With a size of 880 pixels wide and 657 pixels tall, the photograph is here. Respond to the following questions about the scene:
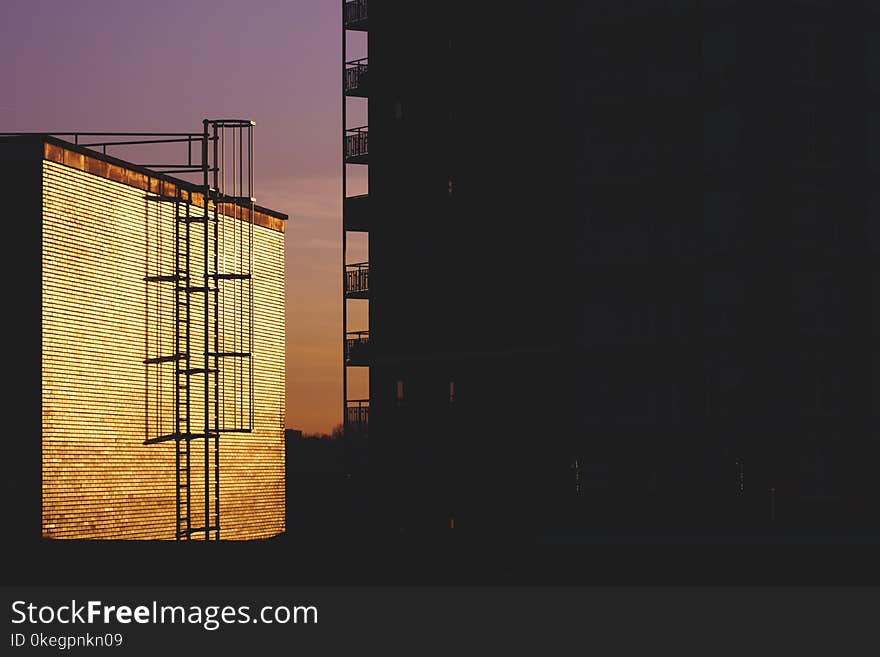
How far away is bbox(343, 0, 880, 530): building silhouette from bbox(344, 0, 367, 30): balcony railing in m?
1.40

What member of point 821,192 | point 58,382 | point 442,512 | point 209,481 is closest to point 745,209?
point 821,192

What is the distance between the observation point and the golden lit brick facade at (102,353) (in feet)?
130

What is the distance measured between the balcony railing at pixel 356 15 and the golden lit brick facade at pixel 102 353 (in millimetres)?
17597

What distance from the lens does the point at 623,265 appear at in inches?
2131

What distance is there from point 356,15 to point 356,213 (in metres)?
7.76

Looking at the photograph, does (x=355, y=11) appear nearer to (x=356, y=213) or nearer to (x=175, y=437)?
(x=356, y=213)

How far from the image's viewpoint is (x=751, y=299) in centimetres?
5191

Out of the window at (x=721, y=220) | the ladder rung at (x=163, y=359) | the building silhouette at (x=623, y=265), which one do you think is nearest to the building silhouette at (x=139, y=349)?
the ladder rung at (x=163, y=359)

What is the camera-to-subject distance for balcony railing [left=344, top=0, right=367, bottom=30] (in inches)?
2379

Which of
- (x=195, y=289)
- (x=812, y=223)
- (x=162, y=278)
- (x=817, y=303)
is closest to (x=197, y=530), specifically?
(x=195, y=289)

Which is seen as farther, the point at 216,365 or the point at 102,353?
the point at 216,365

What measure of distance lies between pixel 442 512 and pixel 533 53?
16.9 m

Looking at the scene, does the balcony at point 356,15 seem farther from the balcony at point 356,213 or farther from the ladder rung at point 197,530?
the ladder rung at point 197,530

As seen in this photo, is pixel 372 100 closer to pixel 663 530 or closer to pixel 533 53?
pixel 533 53
